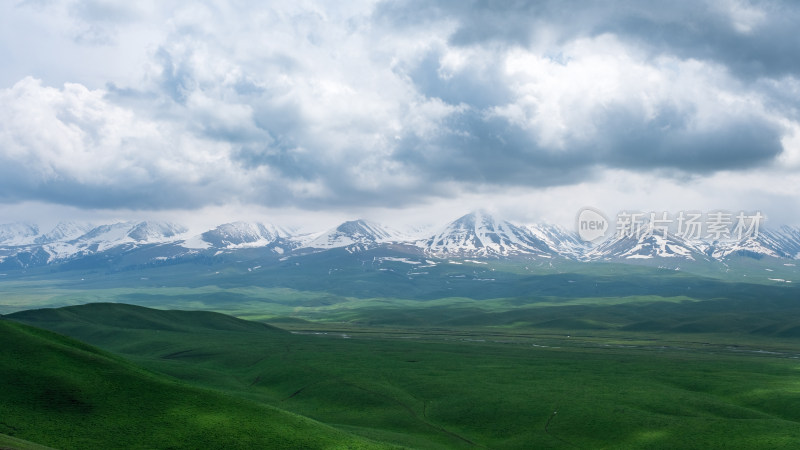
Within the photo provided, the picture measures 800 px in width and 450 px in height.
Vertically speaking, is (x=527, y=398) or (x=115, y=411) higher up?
(x=115, y=411)

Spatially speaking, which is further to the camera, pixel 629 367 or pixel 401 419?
pixel 629 367

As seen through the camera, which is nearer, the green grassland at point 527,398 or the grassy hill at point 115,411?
the grassy hill at point 115,411

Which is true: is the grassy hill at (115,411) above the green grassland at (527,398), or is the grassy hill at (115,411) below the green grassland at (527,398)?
above

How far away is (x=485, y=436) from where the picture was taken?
116m

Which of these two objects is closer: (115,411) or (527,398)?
(115,411)

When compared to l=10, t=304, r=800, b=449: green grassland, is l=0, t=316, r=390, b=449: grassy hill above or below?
above

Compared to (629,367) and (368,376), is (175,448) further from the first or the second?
(629,367)

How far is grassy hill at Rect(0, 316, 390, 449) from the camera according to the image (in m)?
78.6

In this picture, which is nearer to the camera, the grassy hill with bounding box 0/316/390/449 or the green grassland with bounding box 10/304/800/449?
the grassy hill with bounding box 0/316/390/449

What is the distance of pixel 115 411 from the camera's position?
282ft

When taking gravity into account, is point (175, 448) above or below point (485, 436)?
above

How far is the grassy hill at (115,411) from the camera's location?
7856cm

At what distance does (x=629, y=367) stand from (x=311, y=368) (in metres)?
96.7

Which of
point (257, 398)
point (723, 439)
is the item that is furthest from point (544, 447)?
point (257, 398)
